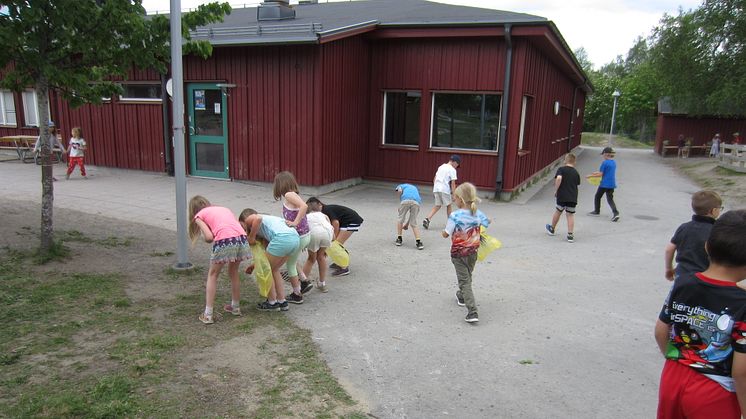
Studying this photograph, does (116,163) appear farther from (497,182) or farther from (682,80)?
(682,80)

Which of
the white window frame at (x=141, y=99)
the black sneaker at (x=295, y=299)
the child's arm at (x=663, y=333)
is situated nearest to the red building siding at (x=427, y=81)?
the white window frame at (x=141, y=99)

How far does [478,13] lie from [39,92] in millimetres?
9973

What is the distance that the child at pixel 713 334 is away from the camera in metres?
2.14

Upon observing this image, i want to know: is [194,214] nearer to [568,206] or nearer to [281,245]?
[281,245]

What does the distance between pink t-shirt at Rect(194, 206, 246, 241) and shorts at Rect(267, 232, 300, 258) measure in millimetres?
303

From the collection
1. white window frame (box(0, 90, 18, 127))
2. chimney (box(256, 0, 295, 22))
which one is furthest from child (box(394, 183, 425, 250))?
white window frame (box(0, 90, 18, 127))

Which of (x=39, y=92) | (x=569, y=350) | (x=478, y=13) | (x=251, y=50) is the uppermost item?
(x=478, y=13)

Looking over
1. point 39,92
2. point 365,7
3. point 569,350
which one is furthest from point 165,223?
point 365,7

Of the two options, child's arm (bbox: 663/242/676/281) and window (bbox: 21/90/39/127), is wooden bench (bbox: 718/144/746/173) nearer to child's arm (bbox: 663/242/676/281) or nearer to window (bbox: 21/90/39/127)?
child's arm (bbox: 663/242/676/281)

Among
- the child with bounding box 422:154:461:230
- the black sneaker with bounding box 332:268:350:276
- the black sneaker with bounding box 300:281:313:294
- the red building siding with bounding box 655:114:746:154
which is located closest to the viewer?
the black sneaker with bounding box 300:281:313:294

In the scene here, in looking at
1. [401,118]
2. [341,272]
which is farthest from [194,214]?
[401,118]

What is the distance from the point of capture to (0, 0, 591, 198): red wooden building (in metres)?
11.5

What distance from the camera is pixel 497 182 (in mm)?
12102

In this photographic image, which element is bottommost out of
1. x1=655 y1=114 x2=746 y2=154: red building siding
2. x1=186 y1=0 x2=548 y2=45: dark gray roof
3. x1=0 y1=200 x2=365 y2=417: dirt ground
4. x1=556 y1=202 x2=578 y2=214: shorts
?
x1=0 y1=200 x2=365 y2=417: dirt ground
